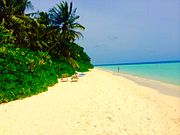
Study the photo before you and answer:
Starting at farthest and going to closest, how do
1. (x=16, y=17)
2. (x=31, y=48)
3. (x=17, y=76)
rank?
(x=31, y=48), (x=16, y=17), (x=17, y=76)

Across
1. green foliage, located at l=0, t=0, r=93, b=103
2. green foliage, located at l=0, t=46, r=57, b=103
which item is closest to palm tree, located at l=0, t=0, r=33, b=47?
green foliage, located at l=0, t=0, r=93, b=103

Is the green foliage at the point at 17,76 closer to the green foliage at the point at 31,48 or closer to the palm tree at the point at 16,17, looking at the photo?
the green foliage at the point at 31,48

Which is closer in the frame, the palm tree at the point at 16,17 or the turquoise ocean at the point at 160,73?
the palm tree at the point at 16,17

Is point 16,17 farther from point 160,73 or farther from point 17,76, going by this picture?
point 160,73

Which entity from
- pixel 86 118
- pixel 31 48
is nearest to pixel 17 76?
pixel 86 118

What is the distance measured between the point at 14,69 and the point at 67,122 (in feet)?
17.1

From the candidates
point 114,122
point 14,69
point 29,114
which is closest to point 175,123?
point 114,122

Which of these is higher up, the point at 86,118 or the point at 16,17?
the point at 16,17

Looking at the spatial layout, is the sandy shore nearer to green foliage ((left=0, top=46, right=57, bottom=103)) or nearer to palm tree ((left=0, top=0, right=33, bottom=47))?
green foliage ((left=0, top=46, right=57, bottom=103))

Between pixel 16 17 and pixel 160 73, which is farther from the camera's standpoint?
pixel 160 73

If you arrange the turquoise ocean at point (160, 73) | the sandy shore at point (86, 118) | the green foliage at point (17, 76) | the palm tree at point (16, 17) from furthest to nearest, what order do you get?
1. the turquoise ocean at point (160, 73)
2. the palm tree at point (16, 17)
3. the green foliage at point (17, 76)
4. the sandy shore at point (86, 118)

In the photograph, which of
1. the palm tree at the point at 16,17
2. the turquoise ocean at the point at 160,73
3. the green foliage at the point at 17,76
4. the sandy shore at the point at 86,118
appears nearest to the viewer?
the sandy shore at the point at 86,118

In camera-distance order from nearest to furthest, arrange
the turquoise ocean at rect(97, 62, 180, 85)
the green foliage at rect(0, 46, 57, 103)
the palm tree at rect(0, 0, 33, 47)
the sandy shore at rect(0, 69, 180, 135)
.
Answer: the sandy shore at rect(0, 69, 180, 135)
the green foliage at rect(0, 46, 57, 103)
the palm tree at rect(0, 0, 33, 47)
the turquoise ocean at rect(97, 62, 180, 85)

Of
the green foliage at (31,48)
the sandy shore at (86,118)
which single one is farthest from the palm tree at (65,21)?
the sandy shore at (86,118)
